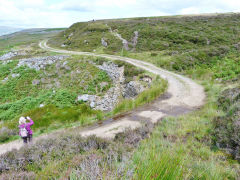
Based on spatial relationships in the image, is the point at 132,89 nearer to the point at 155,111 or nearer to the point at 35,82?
the point at 155,111

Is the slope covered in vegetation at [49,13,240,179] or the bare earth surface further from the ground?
the slope covered in vegetation at [49,13,240,179]

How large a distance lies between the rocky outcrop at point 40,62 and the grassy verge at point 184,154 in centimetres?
2658

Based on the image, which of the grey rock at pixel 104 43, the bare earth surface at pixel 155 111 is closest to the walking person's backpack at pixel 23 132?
the bare earth surface at pixel 155 111

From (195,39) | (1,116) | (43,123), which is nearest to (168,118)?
(43,123)

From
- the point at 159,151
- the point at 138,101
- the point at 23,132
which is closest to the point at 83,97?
the point at 138,101

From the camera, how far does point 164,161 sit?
176 cm

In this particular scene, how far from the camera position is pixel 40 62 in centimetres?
2819

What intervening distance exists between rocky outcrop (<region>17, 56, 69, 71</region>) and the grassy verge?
26580 millimetres

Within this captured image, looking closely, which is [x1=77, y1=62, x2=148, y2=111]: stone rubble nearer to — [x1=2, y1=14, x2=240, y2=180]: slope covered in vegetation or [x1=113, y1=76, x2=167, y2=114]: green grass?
[x1=113, y1=76, x2=167, y2=114]: green grass

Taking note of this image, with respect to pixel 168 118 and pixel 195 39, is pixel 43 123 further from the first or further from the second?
pixel 195 39

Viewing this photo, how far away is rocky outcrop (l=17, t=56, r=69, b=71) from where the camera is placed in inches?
1072

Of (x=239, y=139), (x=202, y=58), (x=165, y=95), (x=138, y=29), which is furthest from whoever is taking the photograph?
(x=138, y=29)

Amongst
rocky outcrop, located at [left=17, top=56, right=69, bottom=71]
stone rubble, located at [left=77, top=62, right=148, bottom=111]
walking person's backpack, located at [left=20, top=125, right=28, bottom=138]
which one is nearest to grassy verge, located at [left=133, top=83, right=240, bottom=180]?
walking person's backpack, located at [left=20, top=125, right=28, bottom=138]

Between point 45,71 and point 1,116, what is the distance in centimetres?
1132
